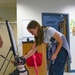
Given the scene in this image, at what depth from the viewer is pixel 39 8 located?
5.85 m

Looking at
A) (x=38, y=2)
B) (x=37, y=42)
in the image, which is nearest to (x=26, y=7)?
(x=38, y=2)

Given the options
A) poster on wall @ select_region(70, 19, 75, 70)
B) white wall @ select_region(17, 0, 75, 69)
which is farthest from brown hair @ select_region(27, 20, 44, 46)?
poster on wall @ select_region(70, 19, 75, 70)

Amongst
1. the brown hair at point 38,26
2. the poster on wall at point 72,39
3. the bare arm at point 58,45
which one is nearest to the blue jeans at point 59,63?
the bare arm at point 58,45

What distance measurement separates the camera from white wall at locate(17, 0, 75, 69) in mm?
5652

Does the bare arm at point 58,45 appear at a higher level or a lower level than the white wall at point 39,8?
lower

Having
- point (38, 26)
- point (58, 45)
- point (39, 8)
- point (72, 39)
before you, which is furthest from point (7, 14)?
A: point (58, 45)

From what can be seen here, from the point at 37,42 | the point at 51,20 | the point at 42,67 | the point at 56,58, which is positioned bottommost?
the point at 42,67

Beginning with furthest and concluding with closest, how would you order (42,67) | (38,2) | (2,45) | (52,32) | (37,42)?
(38,2), (2,45), (42,67), (37,42), (52,32)

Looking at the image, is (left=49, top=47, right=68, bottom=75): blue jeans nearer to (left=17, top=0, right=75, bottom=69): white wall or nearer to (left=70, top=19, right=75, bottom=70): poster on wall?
(left=17, top=0, right=75, bottom=69): white wall

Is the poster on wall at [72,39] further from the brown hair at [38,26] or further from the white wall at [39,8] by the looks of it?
the brown hair at [38,26]

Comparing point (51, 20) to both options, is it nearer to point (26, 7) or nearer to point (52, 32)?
point (26, 7)

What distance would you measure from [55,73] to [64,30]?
170 inches

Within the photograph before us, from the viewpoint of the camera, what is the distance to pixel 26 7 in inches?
225

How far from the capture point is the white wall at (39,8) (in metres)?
5.65
